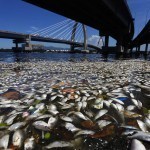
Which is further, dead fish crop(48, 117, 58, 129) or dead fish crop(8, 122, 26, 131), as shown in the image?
dead fish crop(48, 117, 58, 129)

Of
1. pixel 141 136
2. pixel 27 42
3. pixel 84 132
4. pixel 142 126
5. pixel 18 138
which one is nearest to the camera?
pixel 141 136

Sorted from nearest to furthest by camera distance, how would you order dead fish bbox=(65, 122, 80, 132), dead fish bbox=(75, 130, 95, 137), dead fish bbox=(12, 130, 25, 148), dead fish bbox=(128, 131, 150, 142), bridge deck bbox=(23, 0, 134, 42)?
dead fish bbox=(128, 131, 150, 142), dead fish bbox=(12, 130, 25, 148), dead fish bbox=(75, 130, 95, 137), dead fish bbox=(65, 122, 80, 132), bridge deck bbox=(23, 0, 134, 42)

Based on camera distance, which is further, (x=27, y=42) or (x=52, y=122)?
(x=27, y=42)

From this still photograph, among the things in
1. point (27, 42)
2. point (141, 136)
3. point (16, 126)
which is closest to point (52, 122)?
point (16, 126)

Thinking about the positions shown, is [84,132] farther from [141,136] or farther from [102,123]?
[141,136]

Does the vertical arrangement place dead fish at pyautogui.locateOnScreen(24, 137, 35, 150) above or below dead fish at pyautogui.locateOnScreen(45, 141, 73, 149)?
below

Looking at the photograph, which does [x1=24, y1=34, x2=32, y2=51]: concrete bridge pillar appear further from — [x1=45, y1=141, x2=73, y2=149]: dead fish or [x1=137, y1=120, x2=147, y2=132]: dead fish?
[x1=45, y1=141, x2=73, y2=149]: dead fish

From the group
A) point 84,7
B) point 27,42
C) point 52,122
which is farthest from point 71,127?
point 27,42

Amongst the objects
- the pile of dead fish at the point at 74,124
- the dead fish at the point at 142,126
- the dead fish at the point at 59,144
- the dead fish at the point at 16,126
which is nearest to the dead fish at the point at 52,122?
the pile of dead fish at the point at 74,124

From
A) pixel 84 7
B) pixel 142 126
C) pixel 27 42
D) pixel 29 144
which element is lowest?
pixel 29 144

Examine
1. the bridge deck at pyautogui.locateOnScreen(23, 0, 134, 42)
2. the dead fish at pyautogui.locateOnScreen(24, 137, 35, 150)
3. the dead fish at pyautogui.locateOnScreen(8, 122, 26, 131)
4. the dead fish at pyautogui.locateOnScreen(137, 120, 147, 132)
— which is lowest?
the dead fish at pyautogui.locateOnScreen(24, 137, 35, 150)

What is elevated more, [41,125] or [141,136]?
[141,136]

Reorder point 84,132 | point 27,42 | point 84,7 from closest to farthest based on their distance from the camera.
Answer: point 84,132
point 84,7
point 27,42

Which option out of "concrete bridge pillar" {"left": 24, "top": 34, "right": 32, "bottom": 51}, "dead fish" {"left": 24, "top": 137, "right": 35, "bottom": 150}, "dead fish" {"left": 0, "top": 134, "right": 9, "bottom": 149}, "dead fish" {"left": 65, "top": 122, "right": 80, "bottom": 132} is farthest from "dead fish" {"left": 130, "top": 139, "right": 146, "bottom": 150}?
"concrete bridge pillar" {"left": 24, "top": 34, "right": 32, "bottom": 51}
